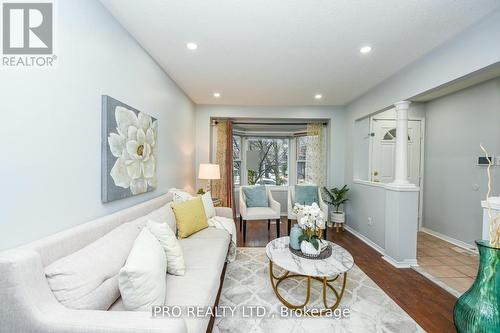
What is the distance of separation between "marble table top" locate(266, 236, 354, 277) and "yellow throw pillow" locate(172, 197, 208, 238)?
92 cm

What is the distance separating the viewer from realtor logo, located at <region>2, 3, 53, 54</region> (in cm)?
110

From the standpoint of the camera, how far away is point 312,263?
1864 millimetres

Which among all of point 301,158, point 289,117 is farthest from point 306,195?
point 301,158

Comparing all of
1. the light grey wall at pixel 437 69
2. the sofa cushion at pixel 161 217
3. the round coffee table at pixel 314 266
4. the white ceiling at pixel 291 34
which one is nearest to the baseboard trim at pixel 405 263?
the light grey wall at pixel 437 69

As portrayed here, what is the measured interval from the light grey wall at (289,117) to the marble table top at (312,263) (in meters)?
2.65

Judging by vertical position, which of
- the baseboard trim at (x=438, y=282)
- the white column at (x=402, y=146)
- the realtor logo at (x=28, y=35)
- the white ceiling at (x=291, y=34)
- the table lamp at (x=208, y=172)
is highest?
the white ceiling at (x=291, y=34)

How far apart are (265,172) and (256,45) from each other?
3798mm

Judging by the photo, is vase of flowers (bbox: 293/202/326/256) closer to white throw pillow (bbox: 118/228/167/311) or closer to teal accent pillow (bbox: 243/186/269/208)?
white throw pillow (bbox: 118/228/167/311)

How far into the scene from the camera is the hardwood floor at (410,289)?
5.88ft

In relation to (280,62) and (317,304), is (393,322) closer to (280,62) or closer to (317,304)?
(317,304)

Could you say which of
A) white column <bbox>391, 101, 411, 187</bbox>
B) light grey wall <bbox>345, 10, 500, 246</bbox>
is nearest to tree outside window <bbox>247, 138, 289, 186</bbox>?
light grey wall <bbox>345, 10, 500, 246</bbox>

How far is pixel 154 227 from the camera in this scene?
5.38 feet

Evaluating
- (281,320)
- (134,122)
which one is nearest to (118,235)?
(134,122)

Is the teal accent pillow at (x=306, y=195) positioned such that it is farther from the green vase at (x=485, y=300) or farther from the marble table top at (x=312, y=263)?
the green vase at (x=485, y=300)
